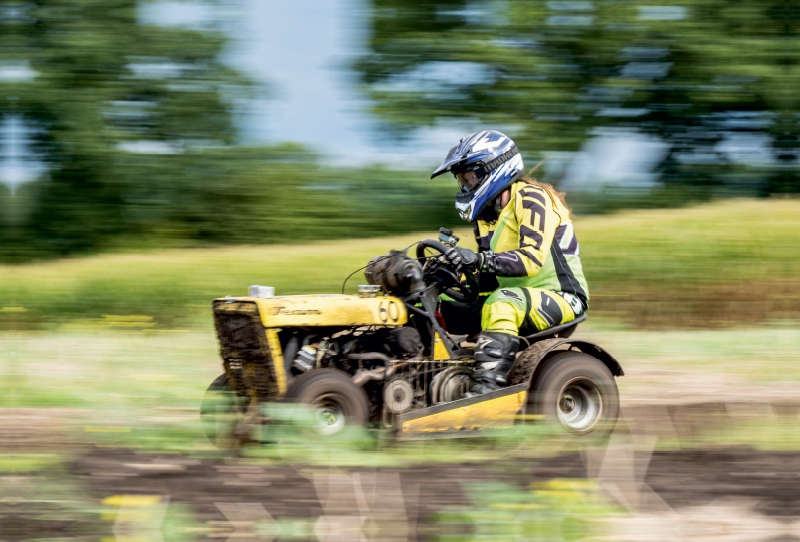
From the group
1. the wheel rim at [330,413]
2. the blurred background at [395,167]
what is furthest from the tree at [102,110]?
the wheel rim at [330,413]

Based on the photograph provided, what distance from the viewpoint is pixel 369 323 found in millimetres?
6562

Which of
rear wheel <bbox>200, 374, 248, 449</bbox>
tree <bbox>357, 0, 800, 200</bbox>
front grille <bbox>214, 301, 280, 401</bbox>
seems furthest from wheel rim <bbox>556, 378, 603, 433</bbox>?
tree <bbox>357, 0, 800, 200</bbox>

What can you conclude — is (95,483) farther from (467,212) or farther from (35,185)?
(35,185)

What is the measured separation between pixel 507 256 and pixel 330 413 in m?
1.56

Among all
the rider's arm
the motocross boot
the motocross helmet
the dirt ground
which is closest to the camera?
the dirt ground

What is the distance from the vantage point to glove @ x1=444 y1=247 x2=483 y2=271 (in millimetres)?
6641

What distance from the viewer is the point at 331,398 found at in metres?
6.23

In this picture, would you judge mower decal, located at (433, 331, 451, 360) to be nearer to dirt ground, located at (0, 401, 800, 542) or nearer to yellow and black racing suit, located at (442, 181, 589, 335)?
yellow and black racing suit, located at (442, 181, 589, 335)

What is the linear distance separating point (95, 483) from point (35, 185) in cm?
1403

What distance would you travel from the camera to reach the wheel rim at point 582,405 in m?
6.82

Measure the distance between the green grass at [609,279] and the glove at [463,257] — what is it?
24.7 feet

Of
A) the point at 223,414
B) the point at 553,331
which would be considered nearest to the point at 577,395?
the point at 553,331

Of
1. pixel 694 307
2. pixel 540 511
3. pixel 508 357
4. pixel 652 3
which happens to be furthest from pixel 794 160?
pixel 540 511

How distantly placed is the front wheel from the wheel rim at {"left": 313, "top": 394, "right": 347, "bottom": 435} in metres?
1.28
